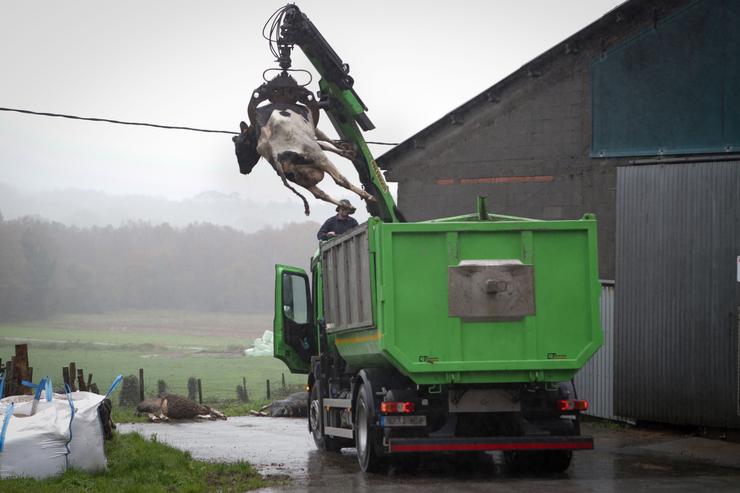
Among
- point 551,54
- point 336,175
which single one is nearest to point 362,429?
point 336,175

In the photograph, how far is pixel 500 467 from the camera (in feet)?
43.7

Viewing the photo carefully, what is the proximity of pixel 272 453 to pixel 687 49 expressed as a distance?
10329mm

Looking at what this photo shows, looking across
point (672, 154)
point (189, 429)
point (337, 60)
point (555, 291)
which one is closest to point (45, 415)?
point (555, 291)

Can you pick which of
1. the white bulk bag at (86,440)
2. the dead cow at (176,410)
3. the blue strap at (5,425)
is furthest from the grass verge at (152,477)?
the dead cow at (176,410)

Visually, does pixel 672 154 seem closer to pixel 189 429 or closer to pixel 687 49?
pixel 687 49

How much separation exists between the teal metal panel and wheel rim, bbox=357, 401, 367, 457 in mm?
9281

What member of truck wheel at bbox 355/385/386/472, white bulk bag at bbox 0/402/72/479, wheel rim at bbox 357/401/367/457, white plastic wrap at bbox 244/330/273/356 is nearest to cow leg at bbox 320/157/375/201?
truck wheel at bbox 355/385/386/472

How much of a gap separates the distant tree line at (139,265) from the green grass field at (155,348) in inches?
53.5

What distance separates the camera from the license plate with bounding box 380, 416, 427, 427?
11.9m

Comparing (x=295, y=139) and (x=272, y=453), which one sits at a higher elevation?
(x=295, y=139)

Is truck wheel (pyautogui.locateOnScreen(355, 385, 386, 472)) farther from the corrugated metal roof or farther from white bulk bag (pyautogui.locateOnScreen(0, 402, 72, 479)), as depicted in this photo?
the corrugated metal roof

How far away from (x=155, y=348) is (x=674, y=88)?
5955 centimetres

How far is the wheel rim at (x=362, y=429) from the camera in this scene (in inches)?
502

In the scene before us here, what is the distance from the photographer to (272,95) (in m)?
13.9
